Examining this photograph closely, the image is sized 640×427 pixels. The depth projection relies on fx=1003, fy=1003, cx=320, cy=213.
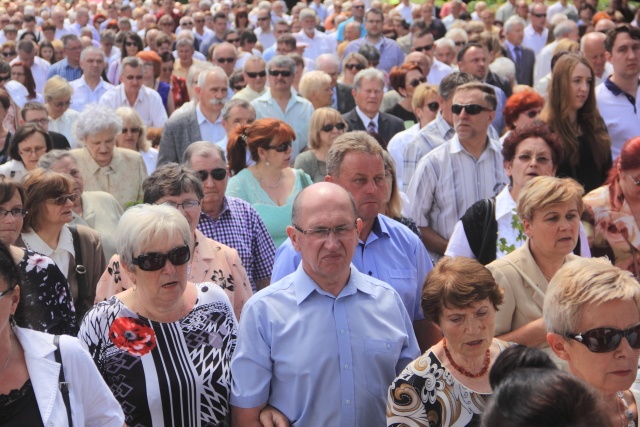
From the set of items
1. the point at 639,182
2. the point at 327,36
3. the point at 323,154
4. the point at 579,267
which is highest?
the point at 579,267

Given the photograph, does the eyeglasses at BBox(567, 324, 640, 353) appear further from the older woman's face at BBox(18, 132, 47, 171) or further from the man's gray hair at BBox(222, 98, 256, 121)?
the man's gray hair at BBox(222, 98, 256, 121)

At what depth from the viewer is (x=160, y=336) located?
4.22m

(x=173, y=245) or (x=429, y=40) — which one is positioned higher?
(x=173, y=245)

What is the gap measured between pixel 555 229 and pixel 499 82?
6933mm

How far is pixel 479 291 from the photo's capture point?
4035mm

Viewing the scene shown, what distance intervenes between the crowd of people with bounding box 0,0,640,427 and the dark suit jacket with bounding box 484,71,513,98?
253 centimetres

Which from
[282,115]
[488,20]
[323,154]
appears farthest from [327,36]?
[323,154]

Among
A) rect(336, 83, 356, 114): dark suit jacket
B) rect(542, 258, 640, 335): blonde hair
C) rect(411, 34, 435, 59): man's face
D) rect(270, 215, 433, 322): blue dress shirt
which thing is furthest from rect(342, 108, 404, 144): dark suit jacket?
rect(542, 258, 640, 335): blonde hair

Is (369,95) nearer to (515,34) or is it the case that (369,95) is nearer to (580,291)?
(515,34)

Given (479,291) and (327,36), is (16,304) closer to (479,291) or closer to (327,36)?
(479,291)

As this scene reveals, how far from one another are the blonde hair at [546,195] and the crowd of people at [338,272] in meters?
0.01

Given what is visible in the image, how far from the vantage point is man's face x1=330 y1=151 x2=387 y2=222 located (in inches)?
198

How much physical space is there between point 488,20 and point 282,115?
929cm

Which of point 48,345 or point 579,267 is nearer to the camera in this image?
point 48,345
